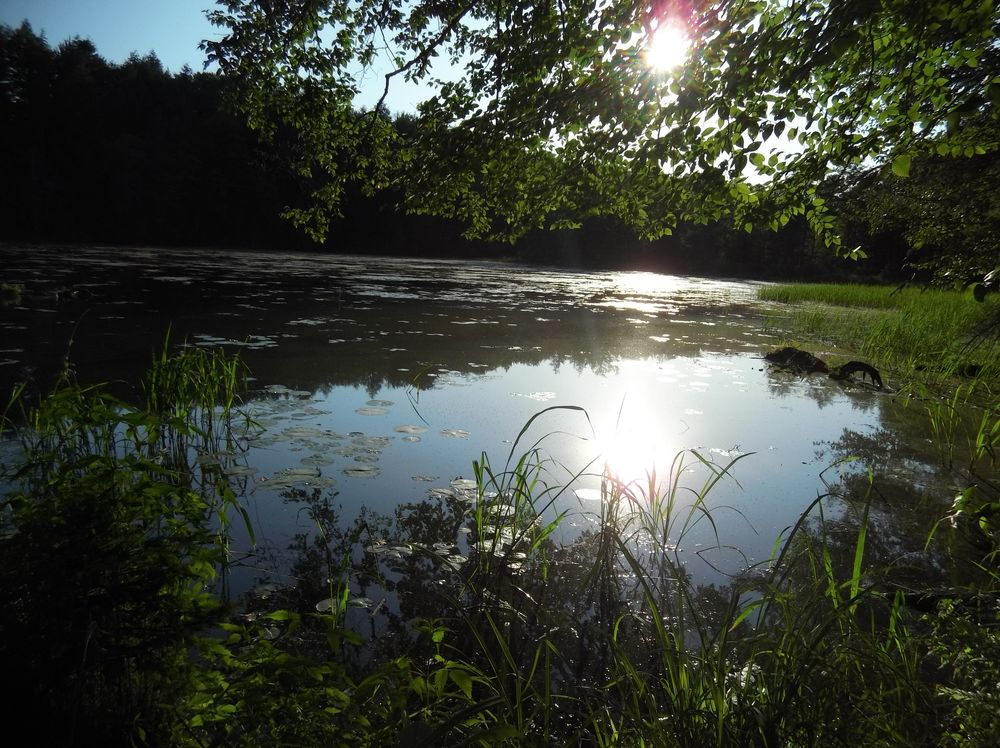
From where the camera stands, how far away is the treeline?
37.0m

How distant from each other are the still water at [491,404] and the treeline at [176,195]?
80.7ft

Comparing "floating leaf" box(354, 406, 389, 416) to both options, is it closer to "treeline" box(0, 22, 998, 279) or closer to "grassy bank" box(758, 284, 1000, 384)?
"grassy bank" box(758, 284, 1000, 384)

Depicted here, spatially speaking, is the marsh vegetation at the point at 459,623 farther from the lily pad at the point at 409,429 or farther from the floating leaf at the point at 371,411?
the floating leaf at the point at 371,411

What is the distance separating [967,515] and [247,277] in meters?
16.6

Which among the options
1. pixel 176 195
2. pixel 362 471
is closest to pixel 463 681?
pixel 362 471

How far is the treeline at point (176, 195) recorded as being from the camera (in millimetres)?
36969

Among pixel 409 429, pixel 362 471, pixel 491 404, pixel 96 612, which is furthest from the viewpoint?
pixel 491 404

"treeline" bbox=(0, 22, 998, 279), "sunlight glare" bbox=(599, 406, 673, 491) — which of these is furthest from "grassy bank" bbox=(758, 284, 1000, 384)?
"treeline" bbox=(0, 22, 998, 279)

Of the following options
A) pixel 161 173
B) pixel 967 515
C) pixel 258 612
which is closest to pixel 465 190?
pixel 258 612

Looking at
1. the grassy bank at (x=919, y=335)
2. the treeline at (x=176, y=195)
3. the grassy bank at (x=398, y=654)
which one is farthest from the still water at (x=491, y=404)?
the treeline at (x=176, y=195)

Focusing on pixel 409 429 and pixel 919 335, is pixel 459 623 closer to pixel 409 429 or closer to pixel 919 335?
pixel 409 429

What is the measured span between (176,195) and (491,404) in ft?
139

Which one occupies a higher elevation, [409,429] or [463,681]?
[463,681]

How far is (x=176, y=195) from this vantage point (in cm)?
3919
